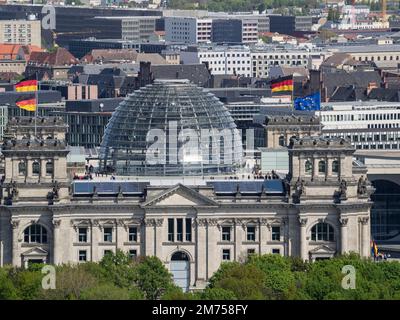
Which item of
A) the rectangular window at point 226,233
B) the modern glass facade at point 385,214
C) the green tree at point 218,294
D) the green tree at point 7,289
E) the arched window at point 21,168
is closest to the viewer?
the green tree at point 218,294

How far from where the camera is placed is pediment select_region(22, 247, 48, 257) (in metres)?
140

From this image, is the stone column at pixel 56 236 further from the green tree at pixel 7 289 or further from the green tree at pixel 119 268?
the green tree at pixel 7 289

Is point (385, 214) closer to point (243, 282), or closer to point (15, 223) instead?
point (15, 223)

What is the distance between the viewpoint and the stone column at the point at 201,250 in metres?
141

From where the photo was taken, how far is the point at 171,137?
14612 centimetres

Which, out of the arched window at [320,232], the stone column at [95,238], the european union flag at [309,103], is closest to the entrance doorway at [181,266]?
the stone column at [95,238]

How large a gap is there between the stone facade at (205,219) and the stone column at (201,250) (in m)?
0.04

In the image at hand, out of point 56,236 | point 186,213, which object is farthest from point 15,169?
point 186,213

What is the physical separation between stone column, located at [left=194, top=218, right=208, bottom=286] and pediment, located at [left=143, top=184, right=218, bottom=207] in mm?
868

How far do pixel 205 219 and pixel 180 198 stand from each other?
58.0 inches

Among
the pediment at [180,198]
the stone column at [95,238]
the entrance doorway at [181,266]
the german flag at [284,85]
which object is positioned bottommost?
the entrance doorway at [181,266]
